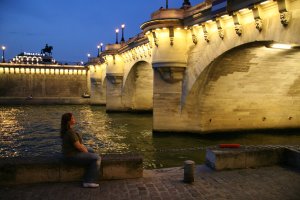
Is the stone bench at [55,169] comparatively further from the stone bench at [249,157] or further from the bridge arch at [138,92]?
Result: the bridge arch at [138,92]

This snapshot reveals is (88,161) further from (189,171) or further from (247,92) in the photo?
(247,92)

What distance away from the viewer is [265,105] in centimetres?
2031

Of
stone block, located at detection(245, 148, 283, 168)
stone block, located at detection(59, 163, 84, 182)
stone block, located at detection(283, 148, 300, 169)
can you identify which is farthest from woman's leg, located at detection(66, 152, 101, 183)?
stone block, located at detection(283, 148, 300, 169)

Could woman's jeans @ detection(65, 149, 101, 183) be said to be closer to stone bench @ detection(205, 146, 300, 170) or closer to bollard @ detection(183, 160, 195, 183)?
bollard @ detection(183, 160, 195, 183)

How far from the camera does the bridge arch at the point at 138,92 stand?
107 ft

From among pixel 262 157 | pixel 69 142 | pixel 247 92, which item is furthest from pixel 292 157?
pixel 247 92

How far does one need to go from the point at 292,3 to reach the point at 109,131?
46.3 ft

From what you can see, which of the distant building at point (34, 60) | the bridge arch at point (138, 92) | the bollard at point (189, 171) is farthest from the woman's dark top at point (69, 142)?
the distant building at point (34, 60)

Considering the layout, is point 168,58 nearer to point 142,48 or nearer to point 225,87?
point 225,87

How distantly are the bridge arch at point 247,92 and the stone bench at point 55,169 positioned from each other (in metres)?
9.67

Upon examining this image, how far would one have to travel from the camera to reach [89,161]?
6.44 meters

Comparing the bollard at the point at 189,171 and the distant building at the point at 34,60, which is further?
the distant building at the point at 34,60

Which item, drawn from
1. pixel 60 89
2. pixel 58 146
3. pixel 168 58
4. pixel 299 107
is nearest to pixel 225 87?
pixel 168 58

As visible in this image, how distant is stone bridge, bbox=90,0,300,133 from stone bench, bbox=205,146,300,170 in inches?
222
